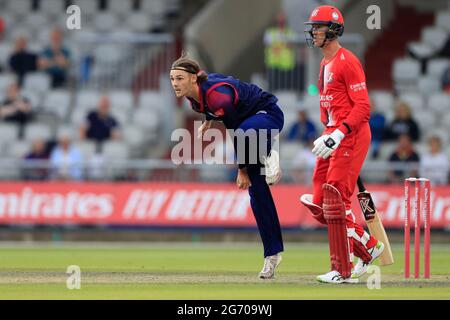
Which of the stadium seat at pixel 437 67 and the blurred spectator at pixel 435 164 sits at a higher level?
the stadium seat at pixel 437 67

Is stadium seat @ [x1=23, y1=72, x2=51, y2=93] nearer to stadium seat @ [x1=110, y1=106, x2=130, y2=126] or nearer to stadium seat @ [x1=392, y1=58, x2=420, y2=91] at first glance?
stadium seat @ [x1=110, y1=106, x2=130, y2=126]

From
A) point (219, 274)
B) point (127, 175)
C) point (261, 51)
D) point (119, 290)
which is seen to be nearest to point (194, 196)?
point (127, 175)

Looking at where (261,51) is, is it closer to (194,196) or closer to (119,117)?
(119,117)

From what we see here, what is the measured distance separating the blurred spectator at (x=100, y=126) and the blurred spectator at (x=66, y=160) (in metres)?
0.64

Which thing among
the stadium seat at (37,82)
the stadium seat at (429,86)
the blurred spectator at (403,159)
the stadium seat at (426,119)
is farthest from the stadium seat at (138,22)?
the blurred spectator at (403,159)

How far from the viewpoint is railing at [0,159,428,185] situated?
74.4 ft

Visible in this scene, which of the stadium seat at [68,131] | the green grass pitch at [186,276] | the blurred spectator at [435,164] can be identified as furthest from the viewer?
the stadium seat at [68,131]

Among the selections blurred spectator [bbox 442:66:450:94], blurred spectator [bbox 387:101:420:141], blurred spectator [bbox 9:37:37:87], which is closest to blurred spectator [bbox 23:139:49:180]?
blurred spectator [bbox 9:37:37:87]

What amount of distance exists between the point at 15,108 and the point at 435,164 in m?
8.52

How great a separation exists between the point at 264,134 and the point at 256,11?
1595cm

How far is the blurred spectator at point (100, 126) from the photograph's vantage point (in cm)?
2403

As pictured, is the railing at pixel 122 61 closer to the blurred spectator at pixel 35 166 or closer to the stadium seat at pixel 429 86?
the blurred spectator at pixel 35 166
